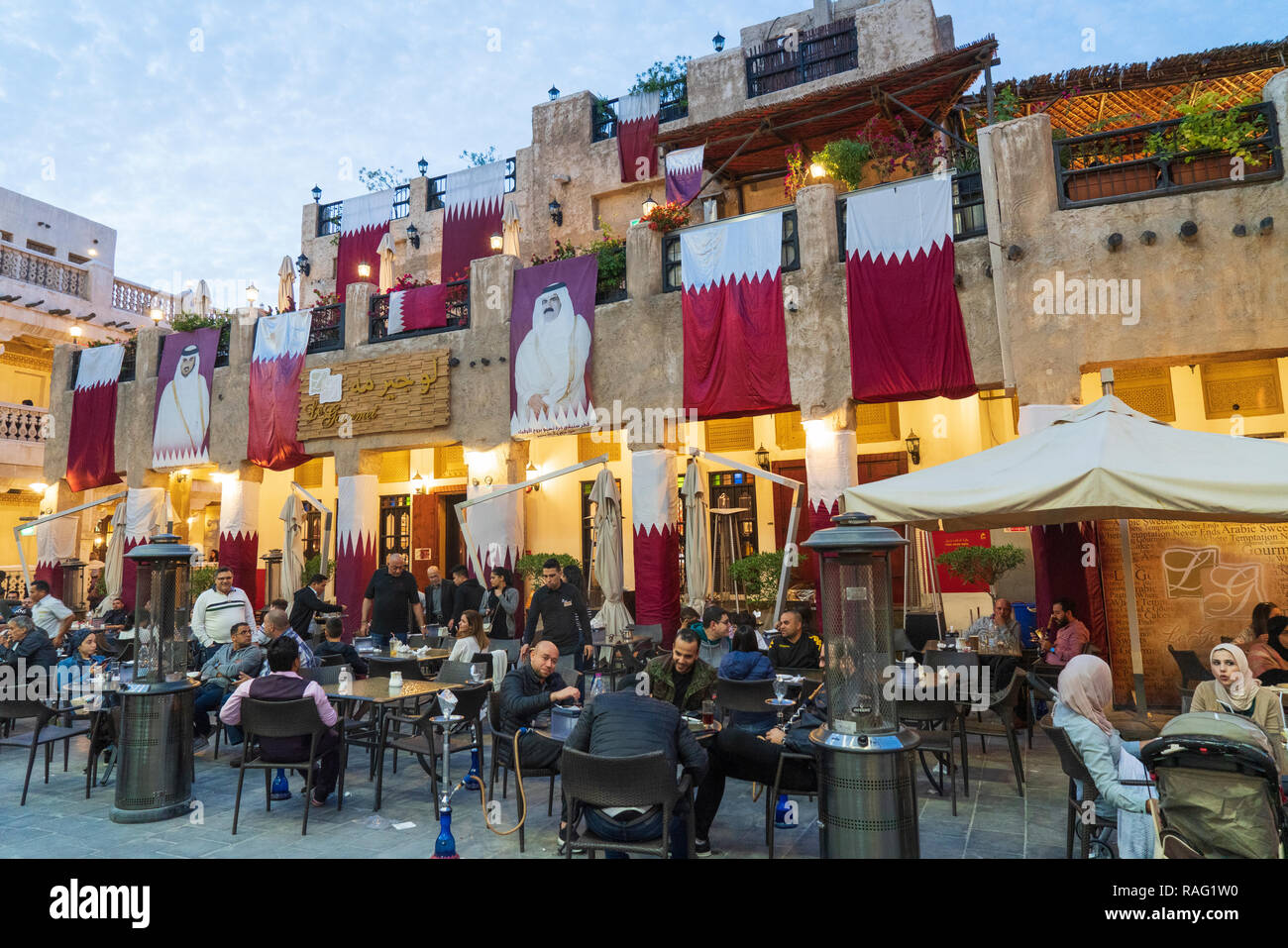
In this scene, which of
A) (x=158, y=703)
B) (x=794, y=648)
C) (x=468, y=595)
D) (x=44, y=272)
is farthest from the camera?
(x=44, y=272)

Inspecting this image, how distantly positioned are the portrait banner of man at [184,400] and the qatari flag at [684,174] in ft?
35.0

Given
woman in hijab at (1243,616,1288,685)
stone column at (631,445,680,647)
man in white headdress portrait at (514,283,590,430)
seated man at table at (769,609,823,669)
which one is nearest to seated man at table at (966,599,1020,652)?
woman in hijab at (1243,616,1288,685)

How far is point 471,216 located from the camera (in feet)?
68.6

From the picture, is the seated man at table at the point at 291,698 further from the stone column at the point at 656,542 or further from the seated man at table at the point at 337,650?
the stone column at the point at 656,542

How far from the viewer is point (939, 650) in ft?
27.4

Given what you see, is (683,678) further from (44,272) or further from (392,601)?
(44,272)

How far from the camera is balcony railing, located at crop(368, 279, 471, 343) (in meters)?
15.6

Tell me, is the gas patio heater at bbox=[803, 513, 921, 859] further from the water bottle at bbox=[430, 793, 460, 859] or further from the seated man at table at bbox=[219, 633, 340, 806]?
the seated man at table at bbox=[219, 633, 340, 806]

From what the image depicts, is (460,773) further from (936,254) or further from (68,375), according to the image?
(68,375)

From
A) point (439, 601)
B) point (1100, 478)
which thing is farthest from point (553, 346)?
point (1100, 478)

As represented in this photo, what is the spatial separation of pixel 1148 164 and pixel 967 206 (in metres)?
2.21

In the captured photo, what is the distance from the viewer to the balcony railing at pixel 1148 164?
9.97 m

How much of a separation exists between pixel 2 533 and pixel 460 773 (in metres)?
23.0

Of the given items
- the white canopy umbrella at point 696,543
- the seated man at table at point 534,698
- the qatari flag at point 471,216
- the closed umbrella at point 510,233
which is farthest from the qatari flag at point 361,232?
the seated man at table at point 534,698
